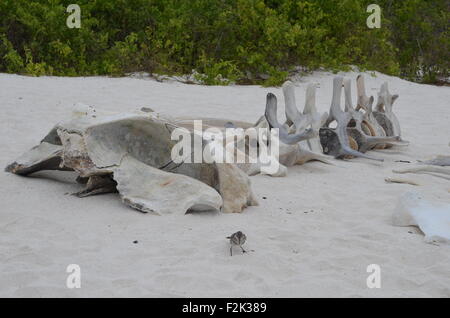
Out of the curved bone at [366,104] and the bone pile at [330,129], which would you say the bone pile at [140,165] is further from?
the curved bone at [366,104]

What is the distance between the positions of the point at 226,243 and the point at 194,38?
26.0ft

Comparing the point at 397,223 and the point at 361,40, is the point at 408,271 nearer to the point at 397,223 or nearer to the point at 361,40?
the point at 397,223

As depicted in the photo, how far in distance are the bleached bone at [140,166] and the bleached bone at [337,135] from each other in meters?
1.68

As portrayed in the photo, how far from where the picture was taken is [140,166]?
11.6 ft

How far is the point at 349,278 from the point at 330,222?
31.3 inches

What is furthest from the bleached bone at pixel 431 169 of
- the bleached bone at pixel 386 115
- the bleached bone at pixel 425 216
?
the bleached bone at pixel 425 216

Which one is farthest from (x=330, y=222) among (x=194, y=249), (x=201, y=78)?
(x=201, y=78)

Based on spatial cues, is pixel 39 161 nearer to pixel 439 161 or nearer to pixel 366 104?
pixel 366 104

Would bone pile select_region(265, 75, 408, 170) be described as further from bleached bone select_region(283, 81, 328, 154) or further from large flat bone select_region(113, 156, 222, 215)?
large flat bone select_region(113, 156, 222, 215)

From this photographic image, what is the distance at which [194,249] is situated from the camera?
283cm

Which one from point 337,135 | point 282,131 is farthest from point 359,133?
point 282,131

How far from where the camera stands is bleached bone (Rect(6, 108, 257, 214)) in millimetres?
3346

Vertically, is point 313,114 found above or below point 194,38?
below

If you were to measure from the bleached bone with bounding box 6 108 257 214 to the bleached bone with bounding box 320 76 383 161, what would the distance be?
5.51 feet
